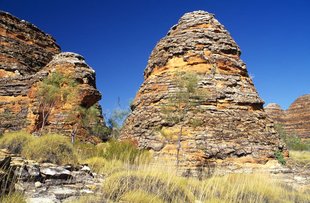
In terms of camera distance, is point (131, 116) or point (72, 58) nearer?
point (131, 116)

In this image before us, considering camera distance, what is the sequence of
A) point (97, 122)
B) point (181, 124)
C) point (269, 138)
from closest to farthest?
point (181, 124)
point (269, 138)
point (97, 122)

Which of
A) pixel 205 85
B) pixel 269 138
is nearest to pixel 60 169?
pixel 205 85

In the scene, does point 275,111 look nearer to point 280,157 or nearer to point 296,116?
point 296,116

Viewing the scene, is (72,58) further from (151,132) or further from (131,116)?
(151,132)

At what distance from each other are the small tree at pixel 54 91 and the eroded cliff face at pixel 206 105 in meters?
3.85

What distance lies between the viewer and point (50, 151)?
7.87 meters

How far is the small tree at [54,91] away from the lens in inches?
677

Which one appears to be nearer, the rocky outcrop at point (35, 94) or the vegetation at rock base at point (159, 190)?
the vegetation at rock base at point (159, 190)

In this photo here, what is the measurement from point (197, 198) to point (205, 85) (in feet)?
32.7

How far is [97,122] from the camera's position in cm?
1916

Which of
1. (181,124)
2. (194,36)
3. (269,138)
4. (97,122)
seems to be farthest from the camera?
(97,122)

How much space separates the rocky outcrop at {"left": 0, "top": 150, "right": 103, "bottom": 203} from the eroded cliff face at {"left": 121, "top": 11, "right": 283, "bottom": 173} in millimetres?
6942

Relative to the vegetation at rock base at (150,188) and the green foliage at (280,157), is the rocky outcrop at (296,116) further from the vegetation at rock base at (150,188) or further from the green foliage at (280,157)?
the vegetation at rock base at (150,188)

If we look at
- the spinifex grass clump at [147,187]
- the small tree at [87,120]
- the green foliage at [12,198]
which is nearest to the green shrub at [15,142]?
the spinifex grass clump at [147,187]
